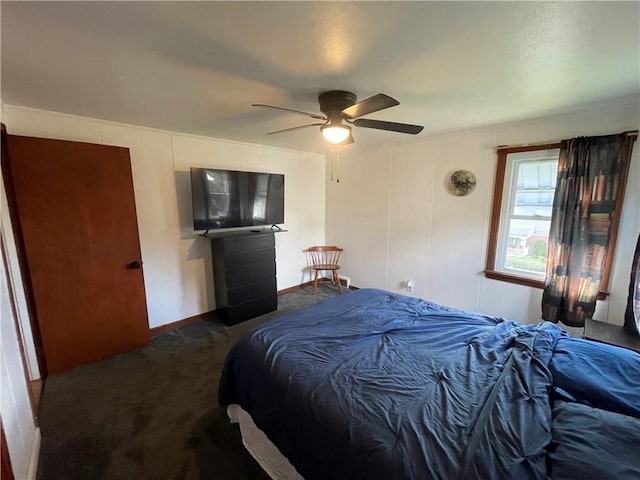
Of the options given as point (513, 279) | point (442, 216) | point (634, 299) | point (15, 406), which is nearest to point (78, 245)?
point (15, 406)

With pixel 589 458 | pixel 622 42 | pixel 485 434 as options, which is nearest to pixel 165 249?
pixel 485 434

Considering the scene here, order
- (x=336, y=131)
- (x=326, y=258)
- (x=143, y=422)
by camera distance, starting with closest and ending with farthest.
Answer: (x=143, y=422) → (x=336, y=131) → (x=326, y=258)

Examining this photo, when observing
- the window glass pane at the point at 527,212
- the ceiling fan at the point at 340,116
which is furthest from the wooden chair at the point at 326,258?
the ceiling fan at the point at 340,116

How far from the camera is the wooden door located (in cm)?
223

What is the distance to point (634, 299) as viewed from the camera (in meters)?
Result: 2.24

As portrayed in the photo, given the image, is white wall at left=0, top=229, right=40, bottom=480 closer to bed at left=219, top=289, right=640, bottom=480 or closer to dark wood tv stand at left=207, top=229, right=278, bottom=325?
bed at left=219, top=289, right=640, bottom=480

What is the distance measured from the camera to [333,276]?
4793 mm

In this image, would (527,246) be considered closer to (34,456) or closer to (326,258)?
(326,258)

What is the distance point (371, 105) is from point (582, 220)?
2.30m

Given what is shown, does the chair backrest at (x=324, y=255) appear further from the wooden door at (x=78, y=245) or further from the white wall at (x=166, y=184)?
the wooden door at (x=78, y=245)

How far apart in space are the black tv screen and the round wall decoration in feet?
7.36

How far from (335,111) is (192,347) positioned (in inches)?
106

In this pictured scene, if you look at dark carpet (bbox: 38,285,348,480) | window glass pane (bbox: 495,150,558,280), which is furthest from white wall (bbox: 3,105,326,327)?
window glass pane (bbox: 495,150,558,280)

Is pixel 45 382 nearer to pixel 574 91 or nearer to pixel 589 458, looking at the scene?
pixel 589 458
